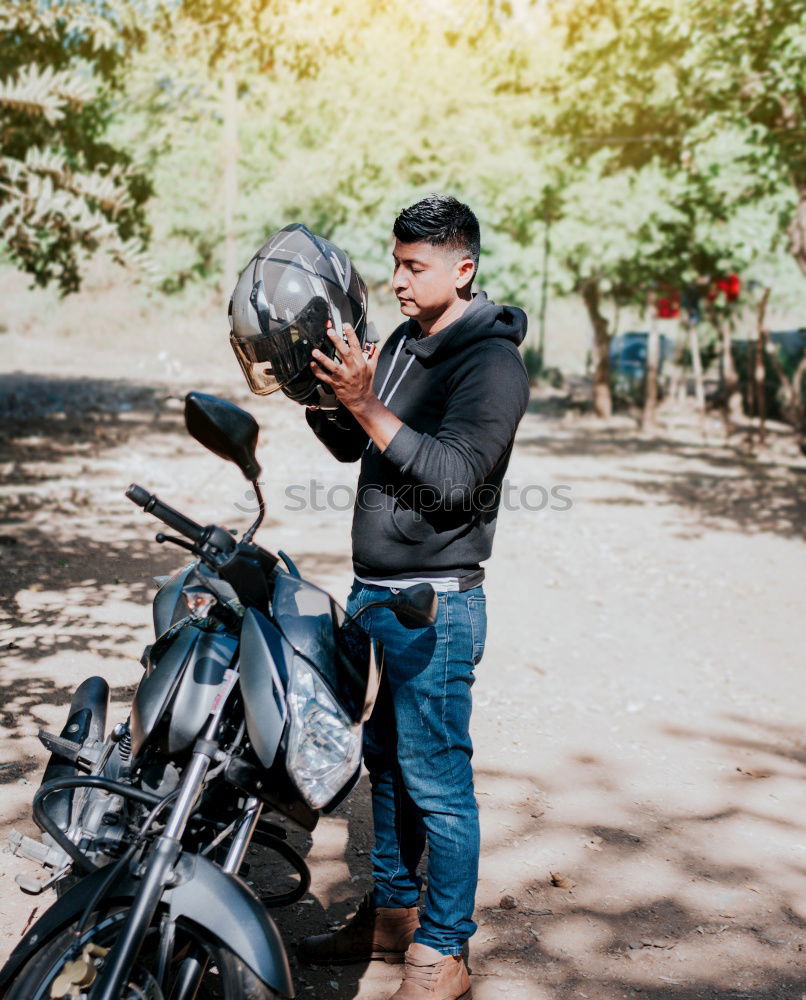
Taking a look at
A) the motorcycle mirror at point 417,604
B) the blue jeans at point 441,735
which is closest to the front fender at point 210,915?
the motorcycle mirror at point 417,604

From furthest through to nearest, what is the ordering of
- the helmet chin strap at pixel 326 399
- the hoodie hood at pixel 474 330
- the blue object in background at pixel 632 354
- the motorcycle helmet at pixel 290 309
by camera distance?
the blue object in background at pixel 632 354
the hoodie hood at pixel 474 330
the helmet chin strap at pixel 326 399
the motorcycle helmet at pixel 290 309

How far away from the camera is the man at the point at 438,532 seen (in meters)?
2.67

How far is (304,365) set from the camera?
2508 millimetres

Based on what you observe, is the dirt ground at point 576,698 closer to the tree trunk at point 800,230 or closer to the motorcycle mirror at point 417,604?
the motorcycle mirror at point 417,604

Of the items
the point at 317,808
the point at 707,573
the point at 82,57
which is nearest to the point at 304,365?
the point at 317,808

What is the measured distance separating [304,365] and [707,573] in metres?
7.13

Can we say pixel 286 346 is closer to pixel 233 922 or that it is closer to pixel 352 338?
pixel 352 338

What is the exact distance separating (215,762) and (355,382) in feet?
2.80

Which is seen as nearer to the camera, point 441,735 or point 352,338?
point 352,338

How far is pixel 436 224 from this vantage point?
2.66 meters

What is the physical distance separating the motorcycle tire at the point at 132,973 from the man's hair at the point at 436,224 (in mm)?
1639

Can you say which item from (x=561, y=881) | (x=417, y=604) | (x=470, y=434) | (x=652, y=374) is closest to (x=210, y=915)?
(x=417, y=604)

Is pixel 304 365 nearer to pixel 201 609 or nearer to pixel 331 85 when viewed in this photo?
pixel 201 609

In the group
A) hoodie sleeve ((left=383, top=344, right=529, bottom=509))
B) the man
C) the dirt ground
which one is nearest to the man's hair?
the man
